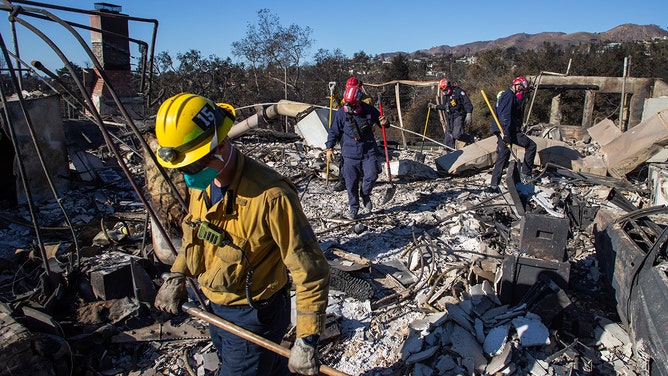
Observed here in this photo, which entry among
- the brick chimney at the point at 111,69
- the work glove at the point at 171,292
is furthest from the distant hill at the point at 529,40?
the work glove at the point at 171,292

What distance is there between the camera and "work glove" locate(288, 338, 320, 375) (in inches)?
76.6

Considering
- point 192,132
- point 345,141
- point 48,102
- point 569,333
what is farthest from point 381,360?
point 48,102

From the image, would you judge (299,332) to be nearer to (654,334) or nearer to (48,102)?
(654,334)

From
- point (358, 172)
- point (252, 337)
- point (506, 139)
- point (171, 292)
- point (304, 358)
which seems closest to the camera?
point (304, 358)

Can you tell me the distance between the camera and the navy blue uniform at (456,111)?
377 inches

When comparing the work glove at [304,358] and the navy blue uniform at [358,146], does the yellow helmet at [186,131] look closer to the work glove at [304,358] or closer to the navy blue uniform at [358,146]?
the work glove at [304,358]

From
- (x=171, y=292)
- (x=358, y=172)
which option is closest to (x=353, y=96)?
(x=358, y=172)

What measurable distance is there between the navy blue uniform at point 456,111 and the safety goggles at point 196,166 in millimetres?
8492

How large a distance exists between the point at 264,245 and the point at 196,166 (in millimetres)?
456

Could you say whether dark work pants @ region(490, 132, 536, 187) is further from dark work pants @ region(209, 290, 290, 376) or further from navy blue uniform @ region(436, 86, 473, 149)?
dark work pants @ region(209, 290, 290, 376)

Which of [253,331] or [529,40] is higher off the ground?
[529,40]

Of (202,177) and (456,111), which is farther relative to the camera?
(456,111)

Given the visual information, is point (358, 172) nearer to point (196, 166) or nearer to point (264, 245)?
point (264, 245)

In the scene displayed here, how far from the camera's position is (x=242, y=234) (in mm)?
1949
